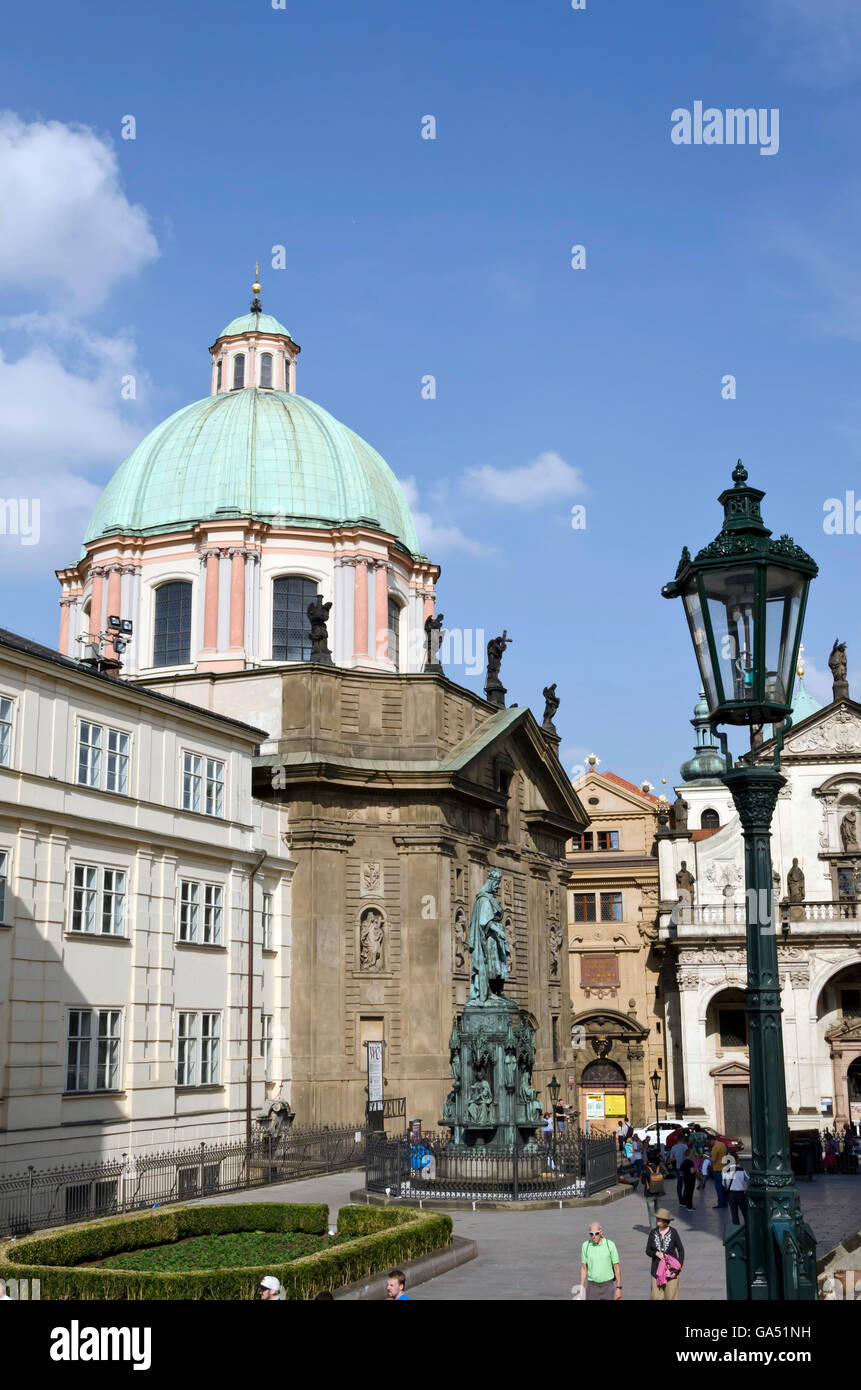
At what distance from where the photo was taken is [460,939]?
4753 centimetres

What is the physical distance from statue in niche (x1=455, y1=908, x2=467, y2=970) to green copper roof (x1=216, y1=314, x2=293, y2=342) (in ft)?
88.4

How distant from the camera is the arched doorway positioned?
7162 cm

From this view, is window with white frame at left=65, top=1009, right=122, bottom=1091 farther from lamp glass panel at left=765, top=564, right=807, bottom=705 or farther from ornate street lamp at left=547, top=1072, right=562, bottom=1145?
lamp glass panel at left=765, top=564, right=807, bottom=705

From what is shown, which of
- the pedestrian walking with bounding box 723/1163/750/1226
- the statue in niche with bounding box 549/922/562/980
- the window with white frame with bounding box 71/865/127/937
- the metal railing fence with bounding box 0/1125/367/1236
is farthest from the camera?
the statue in niche with bounding box 549/922/562/980

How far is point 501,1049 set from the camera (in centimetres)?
3052

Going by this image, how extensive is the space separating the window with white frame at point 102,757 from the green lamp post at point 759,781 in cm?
2469

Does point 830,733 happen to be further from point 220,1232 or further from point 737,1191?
point 220,1232

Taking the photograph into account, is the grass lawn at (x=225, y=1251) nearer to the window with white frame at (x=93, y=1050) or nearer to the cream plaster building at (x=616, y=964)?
the window with white frame at (x=93, y=1050)

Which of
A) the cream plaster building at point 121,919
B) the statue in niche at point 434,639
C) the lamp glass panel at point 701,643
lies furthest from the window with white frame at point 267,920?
the lamp glass panel at point 701,643

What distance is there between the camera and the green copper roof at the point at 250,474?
53.9 m

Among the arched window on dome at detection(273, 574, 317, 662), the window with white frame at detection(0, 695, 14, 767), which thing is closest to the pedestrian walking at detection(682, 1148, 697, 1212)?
the window with white frame at detection(0, 695, 14, 767)

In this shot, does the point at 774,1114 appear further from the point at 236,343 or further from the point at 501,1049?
the point at 236,343
